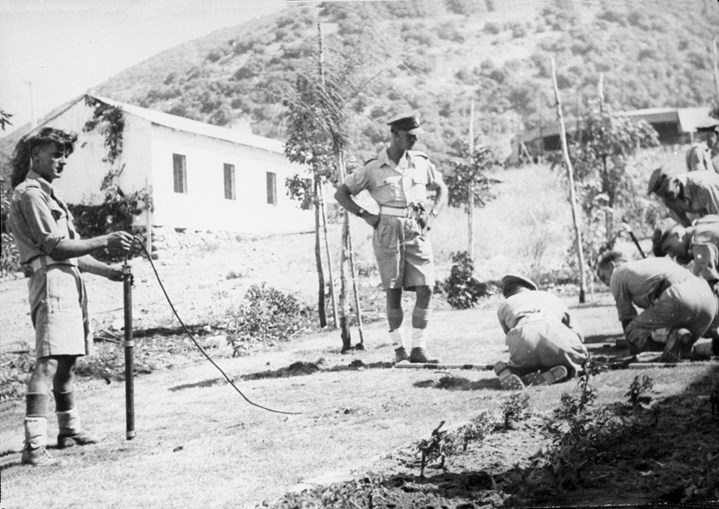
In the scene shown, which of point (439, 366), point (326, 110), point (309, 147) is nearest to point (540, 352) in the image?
point (439, 366)

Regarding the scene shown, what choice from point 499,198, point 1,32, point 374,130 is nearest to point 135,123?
point 1,32

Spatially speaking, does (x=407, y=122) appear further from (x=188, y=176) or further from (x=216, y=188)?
(x=188, y=176)

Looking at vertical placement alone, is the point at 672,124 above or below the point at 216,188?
above

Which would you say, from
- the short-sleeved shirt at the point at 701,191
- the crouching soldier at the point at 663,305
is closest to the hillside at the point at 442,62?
the short-sleeved shirt at the point at 701,191

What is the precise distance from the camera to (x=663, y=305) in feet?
18.1

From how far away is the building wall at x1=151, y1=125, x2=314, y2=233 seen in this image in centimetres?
439

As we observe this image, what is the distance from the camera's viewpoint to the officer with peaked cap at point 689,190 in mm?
5738

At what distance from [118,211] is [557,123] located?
436 cm

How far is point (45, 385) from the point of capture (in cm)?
374

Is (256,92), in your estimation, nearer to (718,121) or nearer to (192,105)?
(192,105)

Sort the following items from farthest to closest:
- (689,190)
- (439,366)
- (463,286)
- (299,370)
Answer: (463,286) → (689,190) → (439,366) → (299,370)

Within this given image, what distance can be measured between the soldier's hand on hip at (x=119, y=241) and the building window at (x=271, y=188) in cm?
118

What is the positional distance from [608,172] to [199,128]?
357 centimetres

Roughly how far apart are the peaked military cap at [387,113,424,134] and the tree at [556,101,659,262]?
1634 mm
